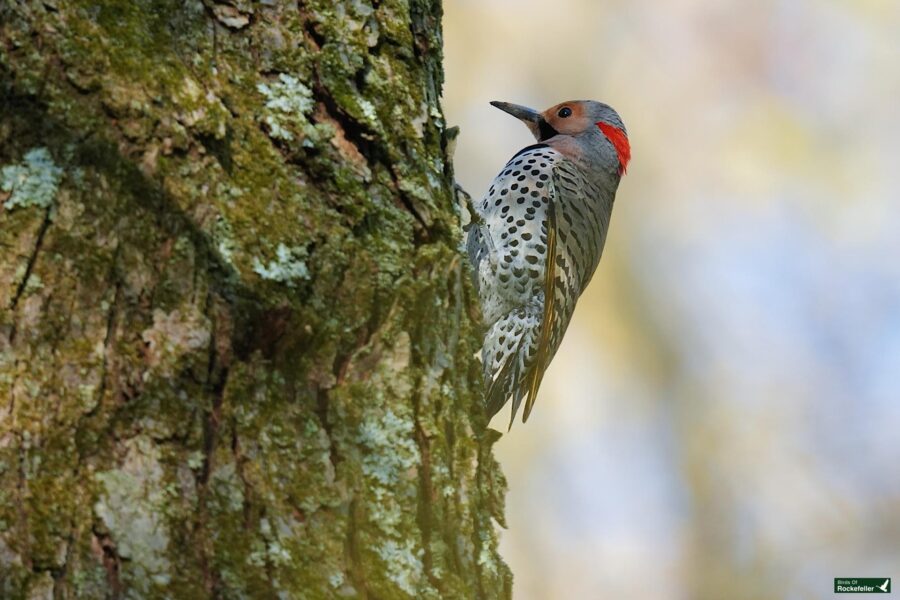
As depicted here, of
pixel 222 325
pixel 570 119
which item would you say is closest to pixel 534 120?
pixel 570 119

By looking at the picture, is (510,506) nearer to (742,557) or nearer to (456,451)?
(742,557)

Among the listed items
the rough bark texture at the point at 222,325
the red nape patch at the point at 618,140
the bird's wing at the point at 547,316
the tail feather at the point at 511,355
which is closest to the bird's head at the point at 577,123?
the red nape patch at the point at 618,140

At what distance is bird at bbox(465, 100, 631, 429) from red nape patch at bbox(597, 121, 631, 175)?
25.5 inches

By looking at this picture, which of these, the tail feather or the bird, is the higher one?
the bird

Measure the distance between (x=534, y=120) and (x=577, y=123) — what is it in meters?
0.21

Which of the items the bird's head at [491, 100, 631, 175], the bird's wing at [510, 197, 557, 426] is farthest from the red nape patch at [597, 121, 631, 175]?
the bird's wing at [510, 197, 557, 426]

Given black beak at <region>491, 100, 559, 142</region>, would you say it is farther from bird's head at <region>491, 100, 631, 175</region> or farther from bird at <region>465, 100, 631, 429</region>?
bird at <region>465, 100, 631, 429</region>

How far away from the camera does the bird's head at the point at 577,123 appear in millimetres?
4992

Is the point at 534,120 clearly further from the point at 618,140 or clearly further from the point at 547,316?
the point at 547,316

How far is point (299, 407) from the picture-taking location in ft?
4.97

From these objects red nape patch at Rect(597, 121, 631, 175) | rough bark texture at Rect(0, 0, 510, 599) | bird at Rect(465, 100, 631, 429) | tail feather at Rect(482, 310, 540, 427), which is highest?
red nape patch at Rect(597, 121, 631, 175)

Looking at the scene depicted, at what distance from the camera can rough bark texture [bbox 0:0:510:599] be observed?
1372 millimetres

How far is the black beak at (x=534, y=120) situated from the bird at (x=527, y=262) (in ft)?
2.12

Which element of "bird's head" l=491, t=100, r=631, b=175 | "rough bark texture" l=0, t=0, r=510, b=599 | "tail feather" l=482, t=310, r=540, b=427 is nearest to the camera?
"rough bark texture" l=0, t=0, r=510, b=599
